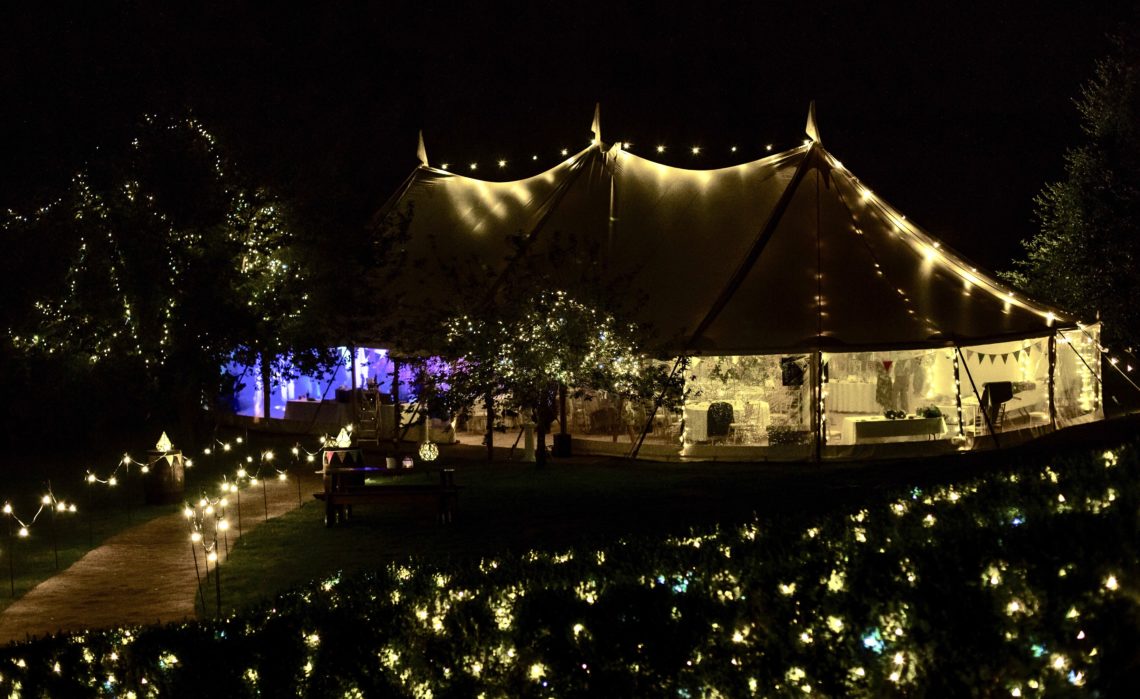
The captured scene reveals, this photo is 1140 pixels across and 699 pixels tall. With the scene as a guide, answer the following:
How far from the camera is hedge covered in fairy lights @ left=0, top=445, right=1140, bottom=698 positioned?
→ 426cm

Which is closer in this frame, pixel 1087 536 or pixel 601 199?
pixel 1087 536

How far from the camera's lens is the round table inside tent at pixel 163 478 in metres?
14.3

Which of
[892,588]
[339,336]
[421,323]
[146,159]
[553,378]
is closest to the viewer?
[892,588]

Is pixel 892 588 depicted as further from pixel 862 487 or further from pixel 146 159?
pixel 146 159

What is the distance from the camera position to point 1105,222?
2511 cm

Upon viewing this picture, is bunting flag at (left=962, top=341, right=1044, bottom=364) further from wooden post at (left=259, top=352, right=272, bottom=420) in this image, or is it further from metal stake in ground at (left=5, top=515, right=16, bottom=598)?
metal stake in ground at (left=5, top=515, right=16, bottom=598)

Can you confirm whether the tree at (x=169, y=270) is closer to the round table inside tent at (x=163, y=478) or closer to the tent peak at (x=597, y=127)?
the round table inside tent at (x=163, y=478)

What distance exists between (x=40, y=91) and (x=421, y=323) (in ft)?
50.5

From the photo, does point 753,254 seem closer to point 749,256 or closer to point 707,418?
point 749,256

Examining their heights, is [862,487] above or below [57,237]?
below

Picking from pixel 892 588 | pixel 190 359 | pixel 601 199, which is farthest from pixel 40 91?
pixel 892 588

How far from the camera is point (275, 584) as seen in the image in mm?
9695

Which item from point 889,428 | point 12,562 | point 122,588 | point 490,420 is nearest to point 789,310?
point 889,428

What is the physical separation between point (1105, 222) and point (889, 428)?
11216 millimetres
